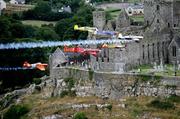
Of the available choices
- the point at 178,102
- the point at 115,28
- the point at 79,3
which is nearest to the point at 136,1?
the point at 79,3

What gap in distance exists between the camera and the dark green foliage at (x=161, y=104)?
81.8 meters

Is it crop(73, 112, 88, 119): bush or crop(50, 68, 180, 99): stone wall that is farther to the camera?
crop(73, 112, 88, 119): bush

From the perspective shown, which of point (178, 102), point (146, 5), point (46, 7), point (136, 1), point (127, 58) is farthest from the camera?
point (136, 1)

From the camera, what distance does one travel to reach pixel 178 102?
8162 cm

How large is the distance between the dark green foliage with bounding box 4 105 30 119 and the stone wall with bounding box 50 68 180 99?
21.6ft

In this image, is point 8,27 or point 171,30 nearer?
point 171,30

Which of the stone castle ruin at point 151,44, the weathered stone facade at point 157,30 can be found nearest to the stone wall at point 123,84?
the stone castle ruin at point 151,44

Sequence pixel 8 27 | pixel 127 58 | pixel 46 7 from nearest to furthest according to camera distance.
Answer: pixel 127 58, pixel 8 27, pixel 46 7

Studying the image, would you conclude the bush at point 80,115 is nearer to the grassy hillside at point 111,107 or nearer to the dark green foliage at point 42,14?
the grassy hillside at point 111,107

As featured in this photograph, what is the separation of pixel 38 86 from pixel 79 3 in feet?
262

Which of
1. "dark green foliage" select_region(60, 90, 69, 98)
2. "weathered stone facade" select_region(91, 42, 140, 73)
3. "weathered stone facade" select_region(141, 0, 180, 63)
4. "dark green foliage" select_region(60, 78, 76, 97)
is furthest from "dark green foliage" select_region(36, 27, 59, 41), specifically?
"weathered stone facade" select_region(91, 42, 140, 73)

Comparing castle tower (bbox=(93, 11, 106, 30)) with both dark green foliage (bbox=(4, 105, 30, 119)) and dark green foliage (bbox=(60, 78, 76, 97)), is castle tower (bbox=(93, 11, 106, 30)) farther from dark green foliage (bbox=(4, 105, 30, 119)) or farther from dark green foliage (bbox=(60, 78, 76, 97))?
dark green foliage (bbox=(4, 105, 30, 119))

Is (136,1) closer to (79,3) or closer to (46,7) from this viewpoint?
(79,3)

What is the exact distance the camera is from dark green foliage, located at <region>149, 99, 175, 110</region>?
268 feet
